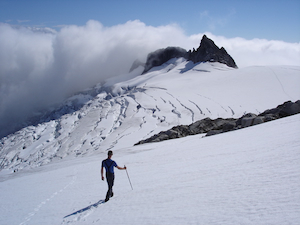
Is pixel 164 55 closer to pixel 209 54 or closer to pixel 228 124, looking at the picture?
pixel 209 54

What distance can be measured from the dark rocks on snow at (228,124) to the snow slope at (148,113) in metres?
6.58

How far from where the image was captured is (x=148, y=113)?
42.2 meters

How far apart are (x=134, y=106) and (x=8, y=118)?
12931cm

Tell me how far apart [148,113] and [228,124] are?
21838 mm

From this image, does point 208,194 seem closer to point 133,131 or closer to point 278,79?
point 133,131

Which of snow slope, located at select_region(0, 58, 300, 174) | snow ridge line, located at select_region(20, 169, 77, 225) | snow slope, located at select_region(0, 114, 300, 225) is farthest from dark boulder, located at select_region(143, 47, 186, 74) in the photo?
snow slope, located at select_region(0, 114, 300, 225)

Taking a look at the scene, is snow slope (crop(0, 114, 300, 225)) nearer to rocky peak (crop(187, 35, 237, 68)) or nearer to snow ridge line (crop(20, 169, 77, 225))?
snow ridge line (crop(20, 169, 77, 225))

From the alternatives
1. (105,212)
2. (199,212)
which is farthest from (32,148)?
(199,212)

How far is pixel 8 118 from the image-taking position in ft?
459

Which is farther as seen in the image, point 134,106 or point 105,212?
point 134,106

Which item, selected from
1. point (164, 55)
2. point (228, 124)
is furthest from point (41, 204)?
point (164, 55)

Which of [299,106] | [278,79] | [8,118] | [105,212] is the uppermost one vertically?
[8,118]

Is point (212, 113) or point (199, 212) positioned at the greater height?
point (212, 113)

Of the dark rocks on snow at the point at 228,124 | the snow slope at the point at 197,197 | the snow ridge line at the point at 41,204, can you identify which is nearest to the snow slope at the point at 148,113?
the dark rocks on snow at the point at 228,124
